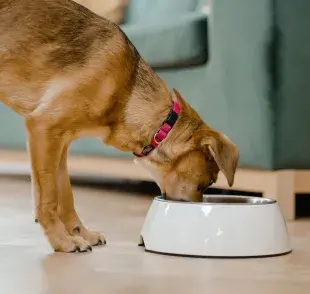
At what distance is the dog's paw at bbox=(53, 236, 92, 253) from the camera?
2098mm

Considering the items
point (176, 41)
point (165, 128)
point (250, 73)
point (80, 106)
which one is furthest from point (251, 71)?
point (80, 106)

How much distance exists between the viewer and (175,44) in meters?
3.06

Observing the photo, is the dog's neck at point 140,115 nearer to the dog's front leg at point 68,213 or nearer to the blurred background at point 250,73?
the dog's front leg at point 68,213

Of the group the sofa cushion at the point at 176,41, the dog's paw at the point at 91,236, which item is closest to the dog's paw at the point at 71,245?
the dog's paw at the point at 91,236

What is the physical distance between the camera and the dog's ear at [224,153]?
2122mm

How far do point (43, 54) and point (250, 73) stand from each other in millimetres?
864

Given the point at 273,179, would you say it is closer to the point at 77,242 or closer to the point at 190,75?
the point at 190,75

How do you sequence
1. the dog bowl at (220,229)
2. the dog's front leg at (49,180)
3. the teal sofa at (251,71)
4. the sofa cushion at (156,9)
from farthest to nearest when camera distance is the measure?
the sofa cushion at (156,9) → the teal sofa at (251,71) → the dog's front leg at (49,180) → the dog bowl at (220,229)

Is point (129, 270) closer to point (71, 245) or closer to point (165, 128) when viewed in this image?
point (71, 245)

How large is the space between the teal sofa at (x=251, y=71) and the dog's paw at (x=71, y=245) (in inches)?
34.8

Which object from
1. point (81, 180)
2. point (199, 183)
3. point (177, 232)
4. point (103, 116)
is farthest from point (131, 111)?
point (81, 180)

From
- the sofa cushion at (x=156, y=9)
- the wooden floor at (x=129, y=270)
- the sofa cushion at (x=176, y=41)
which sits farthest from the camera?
the sofa cushion at (x=156, y=9)

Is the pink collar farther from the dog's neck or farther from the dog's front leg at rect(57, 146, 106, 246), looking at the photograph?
the dog's front leg at rect(57, 146, 106, 246)

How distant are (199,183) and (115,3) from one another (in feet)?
6.83
